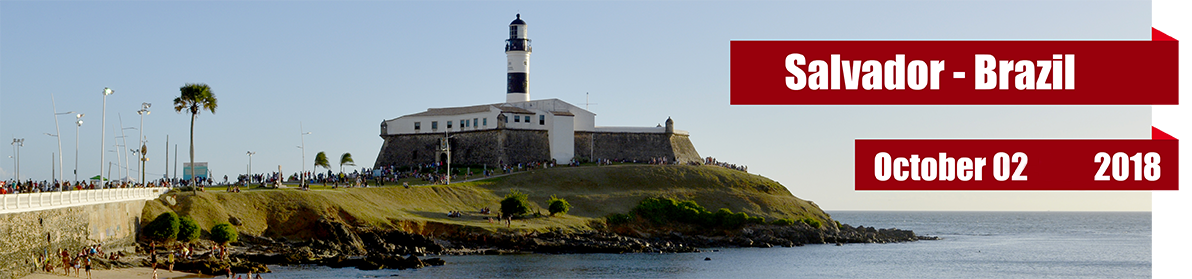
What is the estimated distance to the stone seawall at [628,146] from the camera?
107 m

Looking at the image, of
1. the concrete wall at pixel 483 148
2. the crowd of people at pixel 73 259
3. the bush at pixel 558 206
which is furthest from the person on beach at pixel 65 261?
the concrete wall at pixel 483 148

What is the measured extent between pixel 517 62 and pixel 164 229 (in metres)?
55.5

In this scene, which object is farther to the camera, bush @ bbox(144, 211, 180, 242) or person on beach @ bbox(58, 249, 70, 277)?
bush @ bbox(144, 211, 180, 242)

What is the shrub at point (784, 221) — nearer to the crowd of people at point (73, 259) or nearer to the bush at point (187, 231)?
the bush at point (187, 231)

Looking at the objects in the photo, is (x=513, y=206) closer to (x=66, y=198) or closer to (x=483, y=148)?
(x=483, y=148)

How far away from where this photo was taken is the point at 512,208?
77562mm

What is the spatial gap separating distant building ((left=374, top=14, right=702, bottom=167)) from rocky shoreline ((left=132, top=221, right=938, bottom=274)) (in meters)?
Result: 23.9

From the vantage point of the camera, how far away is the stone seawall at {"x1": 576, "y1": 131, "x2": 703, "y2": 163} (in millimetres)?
107062

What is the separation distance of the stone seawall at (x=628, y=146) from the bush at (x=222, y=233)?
52860 mm

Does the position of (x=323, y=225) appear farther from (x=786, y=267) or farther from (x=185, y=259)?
(x=786, y=267)

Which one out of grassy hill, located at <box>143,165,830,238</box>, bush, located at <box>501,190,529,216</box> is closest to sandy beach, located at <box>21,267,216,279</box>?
grassy hill, located at <box>143,165,830,238</box>

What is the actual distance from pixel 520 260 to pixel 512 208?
534 inches

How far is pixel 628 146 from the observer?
10856 centimetres

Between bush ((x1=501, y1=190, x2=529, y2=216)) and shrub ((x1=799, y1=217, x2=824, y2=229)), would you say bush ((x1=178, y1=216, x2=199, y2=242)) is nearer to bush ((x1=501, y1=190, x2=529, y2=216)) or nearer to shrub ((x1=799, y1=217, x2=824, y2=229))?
bush ((x1=501, y1=190, x2=529, y2=216))
